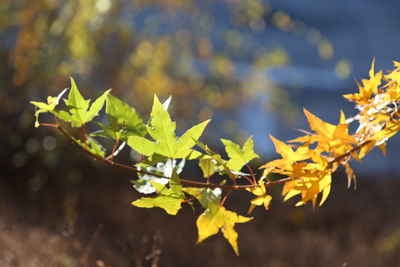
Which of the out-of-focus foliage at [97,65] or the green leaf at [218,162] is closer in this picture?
the green leaf at [218,162]

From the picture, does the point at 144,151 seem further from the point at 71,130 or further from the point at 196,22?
the point at 196,22

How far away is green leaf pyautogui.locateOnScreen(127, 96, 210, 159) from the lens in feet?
1.97

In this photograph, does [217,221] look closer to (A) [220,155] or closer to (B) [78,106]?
(A) [220,155]

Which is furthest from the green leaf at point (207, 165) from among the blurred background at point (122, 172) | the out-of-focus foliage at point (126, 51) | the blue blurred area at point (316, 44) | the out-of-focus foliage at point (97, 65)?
the blue blurred area at point (316, 44)

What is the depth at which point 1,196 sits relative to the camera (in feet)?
9.93

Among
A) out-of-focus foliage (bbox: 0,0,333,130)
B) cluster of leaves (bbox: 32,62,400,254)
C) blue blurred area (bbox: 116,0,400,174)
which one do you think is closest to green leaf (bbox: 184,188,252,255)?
cluster of leaves (bbox: 32,62,400,254)

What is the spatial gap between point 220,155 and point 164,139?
2.6 inches

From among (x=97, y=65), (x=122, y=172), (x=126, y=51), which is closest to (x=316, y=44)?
(x=126, y=51)

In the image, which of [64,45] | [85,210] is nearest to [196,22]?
[64,45]

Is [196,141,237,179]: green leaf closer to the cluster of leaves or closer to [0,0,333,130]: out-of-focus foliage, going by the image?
the cluster of leaves

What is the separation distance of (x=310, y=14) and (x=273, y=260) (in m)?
6.17

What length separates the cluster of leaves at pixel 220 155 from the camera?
59 centimetres

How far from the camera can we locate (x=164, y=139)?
61cm

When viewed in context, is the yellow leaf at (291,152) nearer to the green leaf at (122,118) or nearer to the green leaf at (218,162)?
the green leaf at (218,162)
